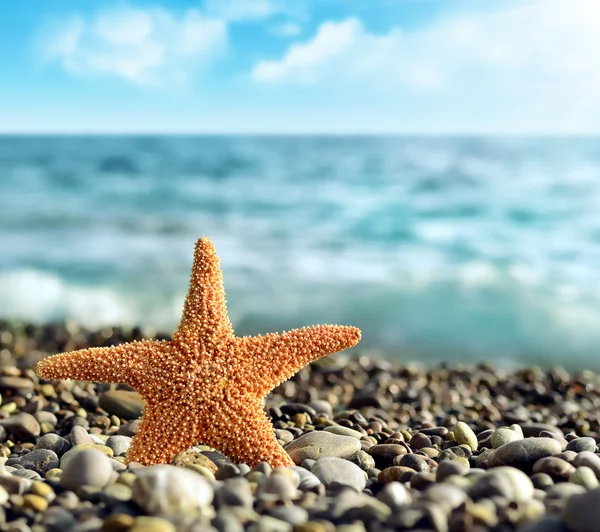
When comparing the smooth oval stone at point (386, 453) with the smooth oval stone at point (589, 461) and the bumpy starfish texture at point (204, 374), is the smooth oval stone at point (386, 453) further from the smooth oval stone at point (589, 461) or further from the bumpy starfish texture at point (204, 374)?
the smooth oval stone at point (589, 461)

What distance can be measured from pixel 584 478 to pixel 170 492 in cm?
190

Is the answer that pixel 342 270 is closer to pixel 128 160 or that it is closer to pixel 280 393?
pixel 280 393

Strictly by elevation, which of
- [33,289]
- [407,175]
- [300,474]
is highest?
[407,175]

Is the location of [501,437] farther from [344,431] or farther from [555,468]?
[344,431]

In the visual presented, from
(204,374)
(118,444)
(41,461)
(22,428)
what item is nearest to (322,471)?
(204,374)

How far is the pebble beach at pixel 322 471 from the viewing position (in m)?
2.73

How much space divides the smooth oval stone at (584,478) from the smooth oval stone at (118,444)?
8.51 feet

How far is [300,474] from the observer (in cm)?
347

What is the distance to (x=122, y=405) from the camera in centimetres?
565

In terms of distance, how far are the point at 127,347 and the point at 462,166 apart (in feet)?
83.8

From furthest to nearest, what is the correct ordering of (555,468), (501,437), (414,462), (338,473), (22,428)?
(22,428) → (501,437) → (414,462) → (338,473) → (555,468)

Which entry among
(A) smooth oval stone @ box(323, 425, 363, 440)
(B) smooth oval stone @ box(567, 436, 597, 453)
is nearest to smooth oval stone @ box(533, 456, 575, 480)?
(B) smooth oval stone @ box(567, 436, 597, 453)

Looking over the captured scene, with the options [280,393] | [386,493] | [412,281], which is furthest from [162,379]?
[412,281]

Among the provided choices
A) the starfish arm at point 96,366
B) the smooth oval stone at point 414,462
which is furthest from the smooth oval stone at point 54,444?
the smooth oval stone at point 414,462
